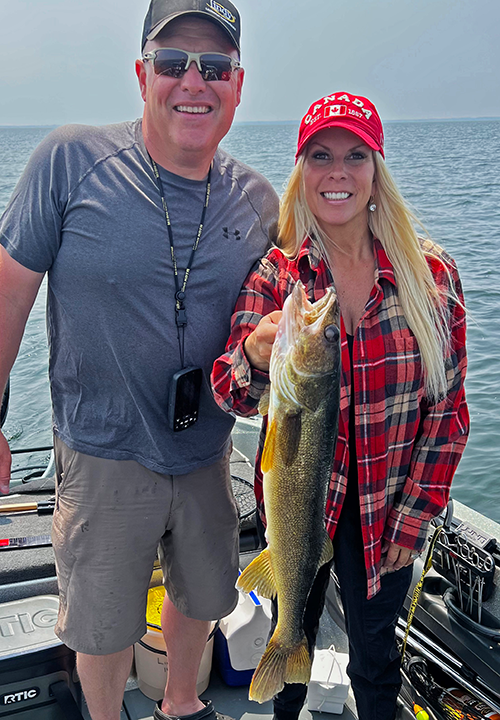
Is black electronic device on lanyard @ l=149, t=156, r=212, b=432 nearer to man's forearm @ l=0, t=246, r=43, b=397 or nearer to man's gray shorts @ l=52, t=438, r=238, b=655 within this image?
man's gray shorts @ l=52, t=438, r=238, b=655

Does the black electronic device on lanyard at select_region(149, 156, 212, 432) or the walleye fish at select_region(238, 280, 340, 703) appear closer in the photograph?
the walleye fish at select_region(238, 280, 340, 703)

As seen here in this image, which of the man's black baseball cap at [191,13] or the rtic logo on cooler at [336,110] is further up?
the man's black baseball cap at [191,13]

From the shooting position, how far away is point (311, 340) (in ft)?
7.11

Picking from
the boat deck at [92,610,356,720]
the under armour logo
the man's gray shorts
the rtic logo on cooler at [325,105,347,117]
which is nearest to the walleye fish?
the man's gray shorts

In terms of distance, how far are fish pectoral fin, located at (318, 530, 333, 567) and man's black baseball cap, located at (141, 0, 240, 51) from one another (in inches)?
80.1

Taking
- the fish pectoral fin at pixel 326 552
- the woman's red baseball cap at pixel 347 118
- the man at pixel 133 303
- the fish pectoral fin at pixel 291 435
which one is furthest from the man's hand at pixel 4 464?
the woman's red baseball cap at pixel 347 118

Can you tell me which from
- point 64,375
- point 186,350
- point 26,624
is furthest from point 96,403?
point 26,624

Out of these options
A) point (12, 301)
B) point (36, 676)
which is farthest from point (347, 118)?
point (36, 676)

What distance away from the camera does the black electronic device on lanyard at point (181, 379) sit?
2631 millimetres

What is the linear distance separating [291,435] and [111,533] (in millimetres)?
934

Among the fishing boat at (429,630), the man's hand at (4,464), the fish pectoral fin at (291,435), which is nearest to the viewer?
the fish pectoral fin at (291,435)

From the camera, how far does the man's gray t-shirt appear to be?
2.54 metres

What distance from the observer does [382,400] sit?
→ 2525 millimetres

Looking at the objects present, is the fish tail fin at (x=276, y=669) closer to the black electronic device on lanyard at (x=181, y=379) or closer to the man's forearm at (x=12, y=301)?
the black electronic device on lanyard at (x=181, y=379)
